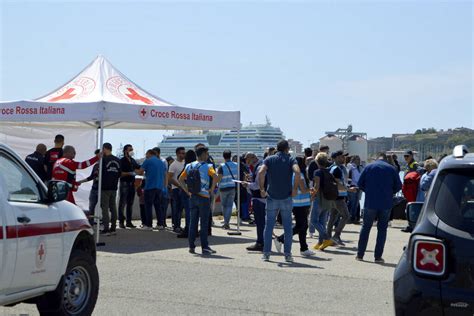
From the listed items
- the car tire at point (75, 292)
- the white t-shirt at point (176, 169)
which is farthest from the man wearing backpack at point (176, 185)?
the car tire at point (75, 292)

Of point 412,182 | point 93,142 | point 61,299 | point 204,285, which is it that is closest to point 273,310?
point 204,285

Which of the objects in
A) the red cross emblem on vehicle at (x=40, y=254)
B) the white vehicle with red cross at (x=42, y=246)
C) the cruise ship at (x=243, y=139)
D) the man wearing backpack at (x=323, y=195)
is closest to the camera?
the white vehicle with red cross at (x=42, y=246)

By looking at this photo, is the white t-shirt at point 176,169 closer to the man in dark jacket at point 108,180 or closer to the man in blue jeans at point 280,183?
the man in dark jacket at point 108,180

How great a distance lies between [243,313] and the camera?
7.74 metres

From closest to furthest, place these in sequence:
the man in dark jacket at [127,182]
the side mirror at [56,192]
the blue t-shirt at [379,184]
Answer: the side mirror at [56,192] < the blue t-shirt at [379,184] < the man in dark jacket at [127,182]

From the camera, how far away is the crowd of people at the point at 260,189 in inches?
453

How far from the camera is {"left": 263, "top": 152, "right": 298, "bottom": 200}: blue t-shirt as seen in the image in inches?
446

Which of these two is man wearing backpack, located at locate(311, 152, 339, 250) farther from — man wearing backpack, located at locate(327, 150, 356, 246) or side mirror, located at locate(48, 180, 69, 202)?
side mirror, located at locate(48, 180, 69, 202)

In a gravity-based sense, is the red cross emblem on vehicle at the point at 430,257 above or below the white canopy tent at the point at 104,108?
below

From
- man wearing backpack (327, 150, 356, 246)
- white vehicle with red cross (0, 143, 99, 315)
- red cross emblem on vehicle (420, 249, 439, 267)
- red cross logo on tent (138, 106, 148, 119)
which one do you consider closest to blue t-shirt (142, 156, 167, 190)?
red cross logo on tent (138, 106, 148, 119)

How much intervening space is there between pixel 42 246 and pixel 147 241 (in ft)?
26.5

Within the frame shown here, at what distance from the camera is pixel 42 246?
21.0 ft

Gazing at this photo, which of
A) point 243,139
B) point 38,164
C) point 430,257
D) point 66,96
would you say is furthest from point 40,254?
point 243,139

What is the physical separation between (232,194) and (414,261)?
1244 centimetres
